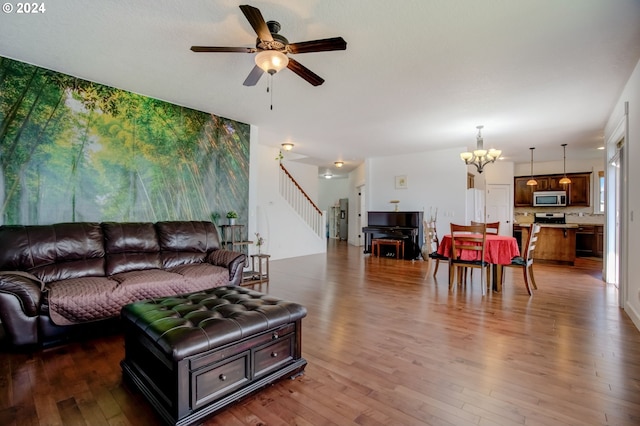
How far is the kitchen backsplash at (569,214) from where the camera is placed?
27.1 feet

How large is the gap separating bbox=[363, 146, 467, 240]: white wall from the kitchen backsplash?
10.5 feet

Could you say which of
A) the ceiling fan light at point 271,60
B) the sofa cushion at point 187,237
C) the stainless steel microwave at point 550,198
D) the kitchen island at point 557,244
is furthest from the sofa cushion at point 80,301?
the stainless steel microwave at point 550,198

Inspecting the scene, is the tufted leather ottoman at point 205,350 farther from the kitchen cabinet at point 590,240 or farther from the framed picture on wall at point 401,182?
the kitchen cabinet at point 590,240

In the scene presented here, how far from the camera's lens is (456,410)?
170cm

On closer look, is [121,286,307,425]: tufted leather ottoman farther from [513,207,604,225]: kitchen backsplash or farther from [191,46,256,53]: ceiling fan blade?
[513,207,604,225]: kitchen backsplash

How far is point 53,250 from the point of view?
2973mm

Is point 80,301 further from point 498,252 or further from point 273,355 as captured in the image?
point 498,252

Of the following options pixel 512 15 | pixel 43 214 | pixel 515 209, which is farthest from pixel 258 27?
pixel 515 209

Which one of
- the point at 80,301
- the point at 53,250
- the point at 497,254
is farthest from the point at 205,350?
the point at 497,254

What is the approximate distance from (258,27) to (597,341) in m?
3.74

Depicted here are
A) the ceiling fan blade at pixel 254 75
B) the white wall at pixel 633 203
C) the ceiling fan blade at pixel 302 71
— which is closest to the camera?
the ceiling fan blade at pixel 302 71

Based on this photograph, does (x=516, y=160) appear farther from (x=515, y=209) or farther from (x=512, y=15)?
(x=512, y=15)

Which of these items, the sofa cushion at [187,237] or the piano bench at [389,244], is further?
the piano bench at [389,244]

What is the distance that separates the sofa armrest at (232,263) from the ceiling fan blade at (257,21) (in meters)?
2.43
